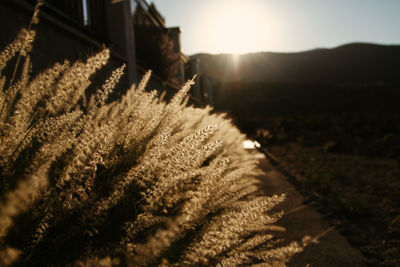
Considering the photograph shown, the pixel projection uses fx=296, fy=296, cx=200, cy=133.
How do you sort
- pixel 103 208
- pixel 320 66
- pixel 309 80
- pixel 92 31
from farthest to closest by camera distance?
pixel 320 66, pixel 309 80, pixel 92 31, pixel 103 208

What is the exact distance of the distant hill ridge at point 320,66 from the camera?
55.0 metres

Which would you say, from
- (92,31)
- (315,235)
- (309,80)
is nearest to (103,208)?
(315,235)

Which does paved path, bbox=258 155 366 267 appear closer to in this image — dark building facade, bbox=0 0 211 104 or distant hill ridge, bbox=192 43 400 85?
dark building facade, bbox=0 0 211 104

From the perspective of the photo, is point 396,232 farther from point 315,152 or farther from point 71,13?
point 315,152

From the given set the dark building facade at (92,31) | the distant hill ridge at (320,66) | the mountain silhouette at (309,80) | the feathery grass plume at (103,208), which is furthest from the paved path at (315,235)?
the distant hill ridge at (320,66)

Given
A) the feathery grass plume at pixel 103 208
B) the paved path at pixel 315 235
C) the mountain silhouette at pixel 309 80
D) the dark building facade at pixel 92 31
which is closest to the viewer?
the feathery grass plume at pixel 103 208

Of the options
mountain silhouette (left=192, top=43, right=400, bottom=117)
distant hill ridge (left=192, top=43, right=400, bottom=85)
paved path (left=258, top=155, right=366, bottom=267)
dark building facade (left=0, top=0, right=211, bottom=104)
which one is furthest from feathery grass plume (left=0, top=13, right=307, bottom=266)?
distant hill ridge (left=192, top=43, right=400, bottom=85)

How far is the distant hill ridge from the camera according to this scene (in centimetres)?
5497

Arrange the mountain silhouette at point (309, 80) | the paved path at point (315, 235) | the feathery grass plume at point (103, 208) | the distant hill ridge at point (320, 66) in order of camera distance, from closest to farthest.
A: 1. the feathery grass plume at point (103, 208)
2. the paved path at point (315, 235)
3. the mountain silhouette at point (309, 80)
4. the distant hill ridge at point (320, 66)

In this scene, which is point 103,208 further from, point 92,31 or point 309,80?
point 309,80

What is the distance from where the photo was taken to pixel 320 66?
203 ft

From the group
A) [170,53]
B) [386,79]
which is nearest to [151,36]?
[170,53]

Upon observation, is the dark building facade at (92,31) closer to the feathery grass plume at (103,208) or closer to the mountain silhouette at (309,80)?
the feathery grass plume at (103,208)

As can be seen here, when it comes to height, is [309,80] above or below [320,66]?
below
